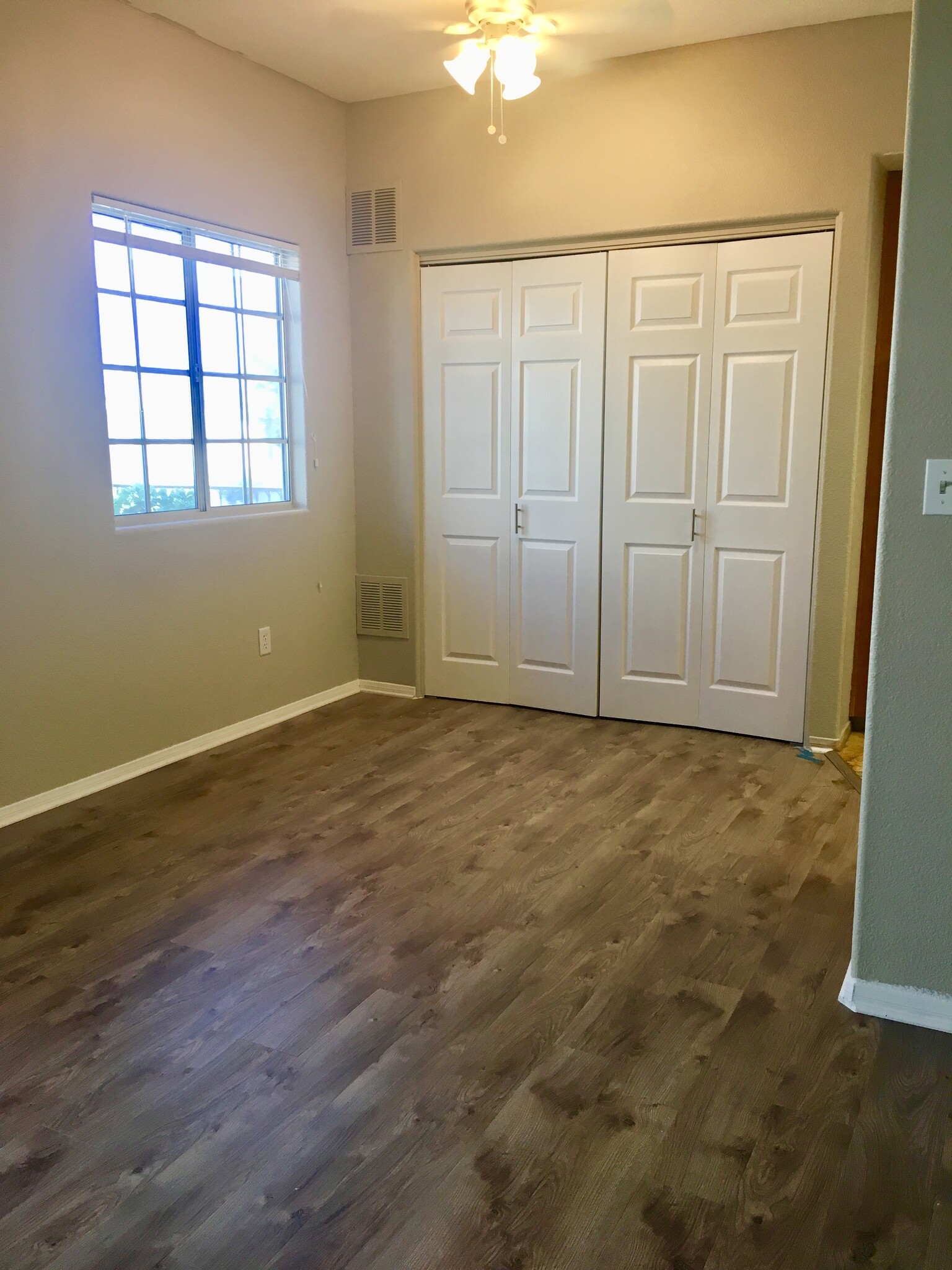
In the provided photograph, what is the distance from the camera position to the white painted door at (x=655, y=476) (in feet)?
13.8

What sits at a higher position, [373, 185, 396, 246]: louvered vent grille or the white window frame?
[373, 185, 396, 246]: louvered vent grille

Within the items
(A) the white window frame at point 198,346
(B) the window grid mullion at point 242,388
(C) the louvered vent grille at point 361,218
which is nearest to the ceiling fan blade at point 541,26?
(C) the louvered vent grille at point 361,218

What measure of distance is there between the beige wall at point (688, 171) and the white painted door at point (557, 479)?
28cm

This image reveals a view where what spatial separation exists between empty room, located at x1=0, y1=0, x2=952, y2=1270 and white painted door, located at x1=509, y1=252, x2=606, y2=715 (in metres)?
0.02

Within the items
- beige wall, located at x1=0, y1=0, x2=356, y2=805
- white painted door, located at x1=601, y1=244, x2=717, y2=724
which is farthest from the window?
white painted door, located at x1=601, y1=244, x2=717, y2=724

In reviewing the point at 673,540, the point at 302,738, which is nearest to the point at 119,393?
the point at 302,738

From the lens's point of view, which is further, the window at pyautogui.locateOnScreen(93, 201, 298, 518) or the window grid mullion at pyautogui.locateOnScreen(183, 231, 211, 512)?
the window grid mullion at pyautogui.locateOnScreen(183, 231, 211, 512)

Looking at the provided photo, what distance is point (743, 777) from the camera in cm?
389

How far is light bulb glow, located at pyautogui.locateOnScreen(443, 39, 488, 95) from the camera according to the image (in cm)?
357

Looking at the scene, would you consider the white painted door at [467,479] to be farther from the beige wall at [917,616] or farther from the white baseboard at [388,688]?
the beige wall at [917,616]

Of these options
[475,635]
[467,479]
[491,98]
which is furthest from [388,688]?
[491,98]

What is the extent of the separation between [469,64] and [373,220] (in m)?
1.27

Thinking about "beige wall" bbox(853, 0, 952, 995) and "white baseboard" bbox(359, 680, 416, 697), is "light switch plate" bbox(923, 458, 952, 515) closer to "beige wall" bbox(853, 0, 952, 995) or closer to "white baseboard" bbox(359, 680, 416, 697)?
"beige wall" bbox(853, 0, 952, 995)

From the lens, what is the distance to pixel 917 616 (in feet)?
7.08
